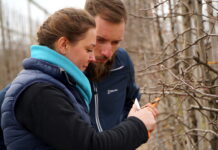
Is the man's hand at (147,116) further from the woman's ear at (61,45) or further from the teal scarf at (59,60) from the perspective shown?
the woman's ear at (61,45)

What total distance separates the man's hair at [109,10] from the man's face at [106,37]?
0.03 metres

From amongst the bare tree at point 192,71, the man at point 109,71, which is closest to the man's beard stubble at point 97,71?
the man at point 109,71

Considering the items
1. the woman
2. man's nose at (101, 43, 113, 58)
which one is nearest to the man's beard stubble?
man's nose at (101, 43, 113, 58)

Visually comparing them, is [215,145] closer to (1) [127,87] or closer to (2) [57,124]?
(1) [127,87]

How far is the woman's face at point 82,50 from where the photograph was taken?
5.19 ft

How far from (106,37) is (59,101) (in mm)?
793

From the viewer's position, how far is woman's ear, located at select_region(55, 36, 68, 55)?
1.56 m

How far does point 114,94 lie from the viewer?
2.34m

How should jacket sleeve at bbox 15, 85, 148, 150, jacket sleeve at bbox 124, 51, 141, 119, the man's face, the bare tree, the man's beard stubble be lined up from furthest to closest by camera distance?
jacket sleeve at bbox 124, 51, 141, 119, the man's beard stubble, the man's face, the bare tree, jacket sleeve at bbox 15, 85, 148, 150

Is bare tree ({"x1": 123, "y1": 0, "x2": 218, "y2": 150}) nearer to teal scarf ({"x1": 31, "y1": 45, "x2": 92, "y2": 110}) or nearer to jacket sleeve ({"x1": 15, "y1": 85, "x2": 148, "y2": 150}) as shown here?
teal scarf ({"x1": 31, "y1": 45, "x2": 92, "y2": 110})

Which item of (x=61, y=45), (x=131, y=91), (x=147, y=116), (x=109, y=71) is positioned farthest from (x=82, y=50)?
(x=131, y=91)

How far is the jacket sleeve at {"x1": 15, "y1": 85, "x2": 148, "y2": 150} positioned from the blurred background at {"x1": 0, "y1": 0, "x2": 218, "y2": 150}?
1.78ft

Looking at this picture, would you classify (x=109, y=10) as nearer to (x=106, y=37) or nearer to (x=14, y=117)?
(x=106, y=37)

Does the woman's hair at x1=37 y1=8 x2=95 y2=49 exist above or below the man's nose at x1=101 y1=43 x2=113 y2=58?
above
